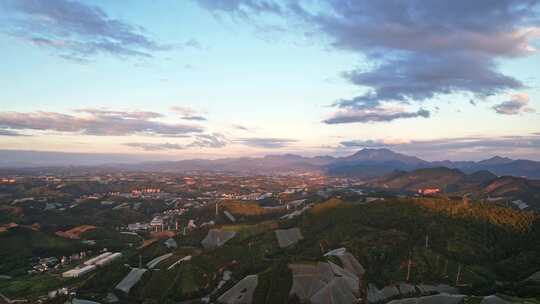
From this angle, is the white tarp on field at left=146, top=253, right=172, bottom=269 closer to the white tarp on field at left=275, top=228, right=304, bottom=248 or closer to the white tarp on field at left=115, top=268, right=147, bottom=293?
the white tarp on field at left=115, top=268, right=147, bottom=293

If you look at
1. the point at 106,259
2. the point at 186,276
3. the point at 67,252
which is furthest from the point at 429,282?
the point at 67,252

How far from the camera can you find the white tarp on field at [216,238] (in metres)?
120

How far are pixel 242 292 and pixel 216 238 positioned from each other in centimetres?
5135

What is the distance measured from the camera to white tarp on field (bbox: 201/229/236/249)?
393ft

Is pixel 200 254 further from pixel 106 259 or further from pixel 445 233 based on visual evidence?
pixel 445 233

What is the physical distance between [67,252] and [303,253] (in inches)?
2958

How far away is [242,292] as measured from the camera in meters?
73.2

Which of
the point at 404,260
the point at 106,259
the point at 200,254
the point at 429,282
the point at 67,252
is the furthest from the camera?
the point at 67,252

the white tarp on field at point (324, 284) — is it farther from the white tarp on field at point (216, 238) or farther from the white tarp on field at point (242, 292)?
the white tarp on field at point (216, 238)

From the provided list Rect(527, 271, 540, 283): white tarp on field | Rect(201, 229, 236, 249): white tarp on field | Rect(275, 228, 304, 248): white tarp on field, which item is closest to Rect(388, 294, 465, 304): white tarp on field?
Rect(527, 271, 540, 283): white tarp on field

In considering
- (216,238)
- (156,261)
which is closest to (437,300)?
(156,261)

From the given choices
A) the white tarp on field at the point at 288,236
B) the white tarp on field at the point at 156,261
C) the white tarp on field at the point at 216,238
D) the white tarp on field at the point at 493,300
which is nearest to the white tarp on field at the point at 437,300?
the white tarp on field at the point at 493,300

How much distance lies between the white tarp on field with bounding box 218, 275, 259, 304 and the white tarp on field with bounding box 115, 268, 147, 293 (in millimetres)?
21497

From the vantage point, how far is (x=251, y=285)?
74.8 m
